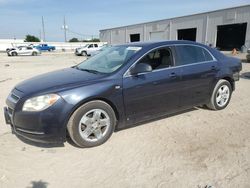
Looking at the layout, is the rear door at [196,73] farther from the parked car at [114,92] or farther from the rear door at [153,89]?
the rear door at [153,89]

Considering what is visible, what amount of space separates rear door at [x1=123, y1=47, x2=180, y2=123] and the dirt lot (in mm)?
400

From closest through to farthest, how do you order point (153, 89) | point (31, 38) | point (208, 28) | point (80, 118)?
point (80, 118) → point (153, 89) → point (208, 28) → point (31, 38)

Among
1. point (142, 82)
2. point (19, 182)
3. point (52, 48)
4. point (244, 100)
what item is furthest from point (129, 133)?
point (52, 48)

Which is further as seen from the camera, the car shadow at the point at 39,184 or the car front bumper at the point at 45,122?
the car front bumper at the point at 45,122

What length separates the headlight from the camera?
3.19 m

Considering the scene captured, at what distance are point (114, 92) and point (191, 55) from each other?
1957mm

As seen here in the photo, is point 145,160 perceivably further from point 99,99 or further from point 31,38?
point 31,38

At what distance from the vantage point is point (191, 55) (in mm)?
4605

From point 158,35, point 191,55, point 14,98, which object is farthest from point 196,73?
point 158,35

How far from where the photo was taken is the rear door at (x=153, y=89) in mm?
3761

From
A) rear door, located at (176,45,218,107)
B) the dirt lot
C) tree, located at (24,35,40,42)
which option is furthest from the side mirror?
tree, located at (24,35,40,42)

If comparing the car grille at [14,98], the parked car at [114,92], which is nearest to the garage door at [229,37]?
the parked car at [114,92]

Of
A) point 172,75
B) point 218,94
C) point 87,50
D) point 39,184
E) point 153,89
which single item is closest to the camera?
point 39,184

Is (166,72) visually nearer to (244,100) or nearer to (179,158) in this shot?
(179,158)
